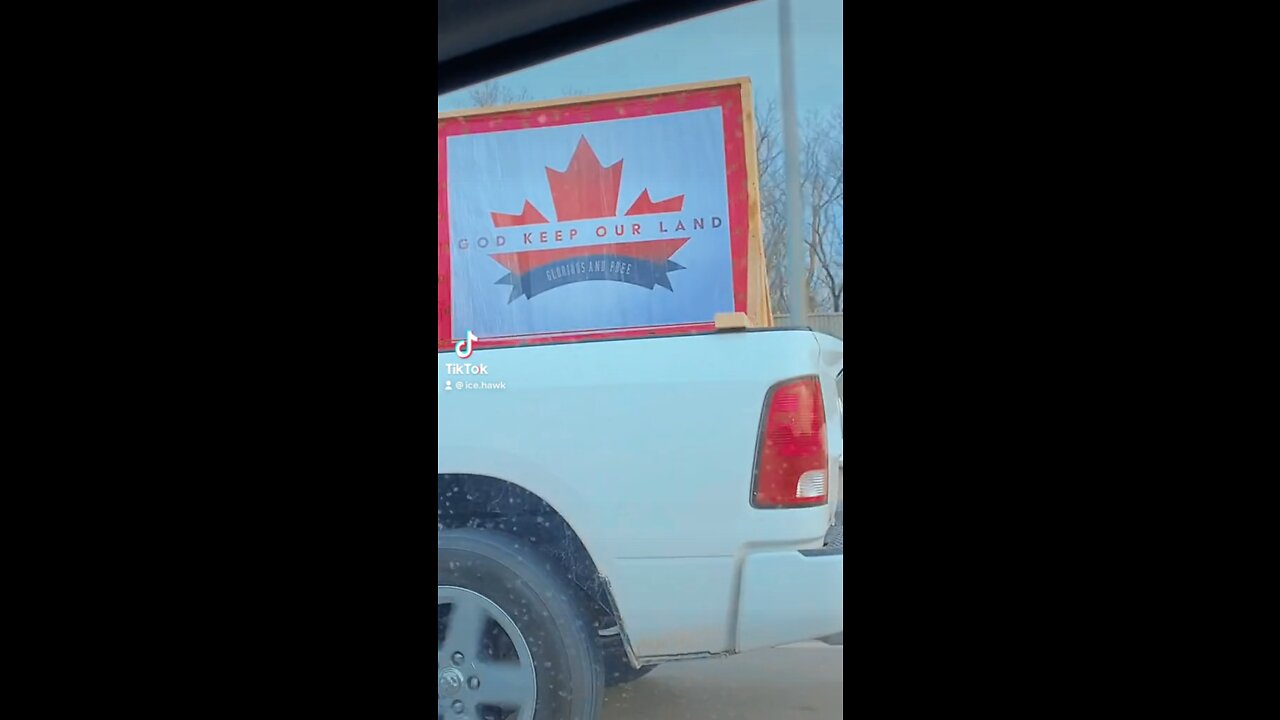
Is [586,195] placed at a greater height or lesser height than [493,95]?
lesser

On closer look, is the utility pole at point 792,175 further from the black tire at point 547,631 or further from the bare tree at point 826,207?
the black tire at point 547,631

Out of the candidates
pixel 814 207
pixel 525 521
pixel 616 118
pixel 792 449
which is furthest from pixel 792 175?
pixel 525 521

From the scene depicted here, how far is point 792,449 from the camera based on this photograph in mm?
1764

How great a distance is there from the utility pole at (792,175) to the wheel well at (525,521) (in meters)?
0.59

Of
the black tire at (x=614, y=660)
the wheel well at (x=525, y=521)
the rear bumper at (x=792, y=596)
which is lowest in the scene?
the black tire at (x=614, y=660)

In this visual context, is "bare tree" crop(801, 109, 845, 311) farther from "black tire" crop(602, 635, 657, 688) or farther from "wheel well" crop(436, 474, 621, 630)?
"black tire" crop(602, 635, 657, 688)

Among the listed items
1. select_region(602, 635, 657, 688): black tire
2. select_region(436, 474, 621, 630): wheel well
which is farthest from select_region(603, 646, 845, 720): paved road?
select_region(436, 474, 621, 630): wheel well

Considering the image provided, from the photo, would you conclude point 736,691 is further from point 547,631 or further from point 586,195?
point 586,195

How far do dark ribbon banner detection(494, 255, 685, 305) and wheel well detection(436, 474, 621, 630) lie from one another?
0.36 metres

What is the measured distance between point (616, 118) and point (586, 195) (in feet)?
0.53

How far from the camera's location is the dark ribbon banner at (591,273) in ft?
5.87

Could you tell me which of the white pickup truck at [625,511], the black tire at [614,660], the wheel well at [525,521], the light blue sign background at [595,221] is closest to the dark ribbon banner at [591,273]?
the light blue sign background at [595,221]
